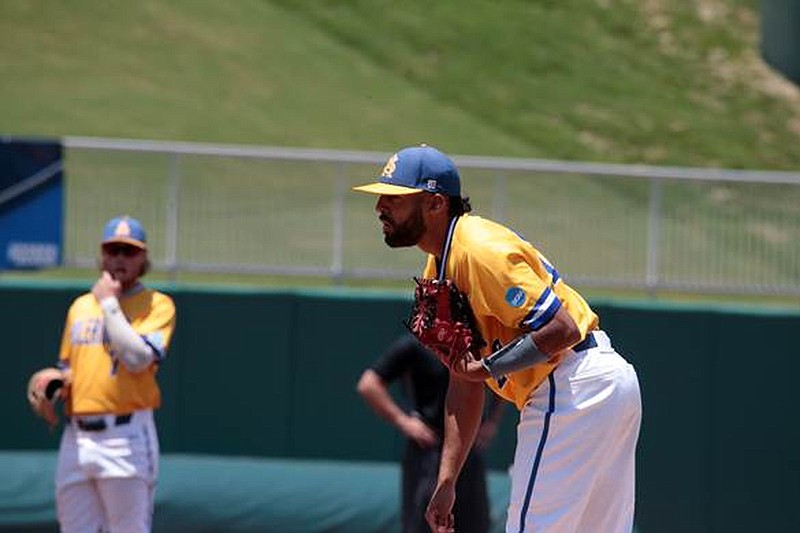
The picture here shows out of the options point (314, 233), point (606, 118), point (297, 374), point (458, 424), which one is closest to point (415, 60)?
point (606, 118)

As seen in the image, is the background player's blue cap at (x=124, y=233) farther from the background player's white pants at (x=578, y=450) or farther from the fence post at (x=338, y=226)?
the fence post at (x=338, y=226)

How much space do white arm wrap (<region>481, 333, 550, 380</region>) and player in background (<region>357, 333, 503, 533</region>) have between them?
2390 mm

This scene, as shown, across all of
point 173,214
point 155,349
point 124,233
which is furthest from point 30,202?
point 155,349

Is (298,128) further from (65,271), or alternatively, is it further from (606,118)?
(65,271)

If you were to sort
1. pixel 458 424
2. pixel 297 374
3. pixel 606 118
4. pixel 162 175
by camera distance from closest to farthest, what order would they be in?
1. pixel 458 424
2. pixel 297 374
3. pixel 162 175
4. pixel 606 118

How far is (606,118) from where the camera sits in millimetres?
19531

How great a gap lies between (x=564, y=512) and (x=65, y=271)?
21.9 feet

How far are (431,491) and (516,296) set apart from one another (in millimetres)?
2635

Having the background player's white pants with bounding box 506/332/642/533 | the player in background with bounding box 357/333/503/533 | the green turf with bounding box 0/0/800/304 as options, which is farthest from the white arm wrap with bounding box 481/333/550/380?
the green turf with bounding box 0/0/800/304

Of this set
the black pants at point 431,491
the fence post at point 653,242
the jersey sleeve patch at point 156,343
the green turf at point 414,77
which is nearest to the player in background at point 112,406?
the jersey sleeve patch at point 156,343

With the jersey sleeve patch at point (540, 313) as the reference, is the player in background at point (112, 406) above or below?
below

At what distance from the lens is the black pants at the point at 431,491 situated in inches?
292

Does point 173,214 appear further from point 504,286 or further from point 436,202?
point 504,286

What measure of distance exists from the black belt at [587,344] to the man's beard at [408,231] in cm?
63
